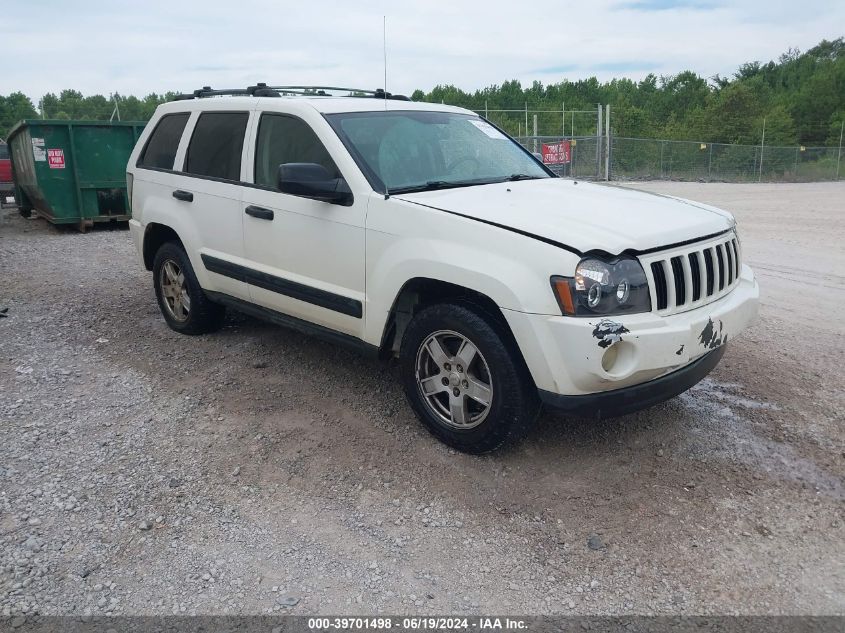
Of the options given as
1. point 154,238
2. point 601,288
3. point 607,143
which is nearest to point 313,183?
point 601,288

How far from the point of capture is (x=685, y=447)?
156 inches

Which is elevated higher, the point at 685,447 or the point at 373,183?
the point at 373,183

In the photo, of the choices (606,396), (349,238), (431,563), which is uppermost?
(349,238)

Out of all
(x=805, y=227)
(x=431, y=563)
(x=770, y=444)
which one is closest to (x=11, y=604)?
(x=431, y=563)

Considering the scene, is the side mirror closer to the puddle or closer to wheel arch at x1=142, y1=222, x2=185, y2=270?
wheel arch at x1=142, y1=222, x2=185, y2=270

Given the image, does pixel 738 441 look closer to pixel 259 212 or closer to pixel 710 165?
pixel 259 212

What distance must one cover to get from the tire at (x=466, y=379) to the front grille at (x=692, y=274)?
755mm

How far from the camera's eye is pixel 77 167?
12562 millimetres

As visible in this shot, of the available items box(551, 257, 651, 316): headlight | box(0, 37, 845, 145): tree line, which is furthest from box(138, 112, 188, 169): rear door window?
box(0, 37, 845, 145): tree line

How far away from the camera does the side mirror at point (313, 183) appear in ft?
13.2

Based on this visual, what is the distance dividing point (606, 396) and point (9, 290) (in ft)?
23.6

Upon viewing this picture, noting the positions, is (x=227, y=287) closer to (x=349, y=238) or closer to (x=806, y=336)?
(x=349, y=238)

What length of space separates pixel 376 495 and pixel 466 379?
29.7 inches

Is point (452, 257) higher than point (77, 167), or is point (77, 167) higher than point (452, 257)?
point (77, 167)
